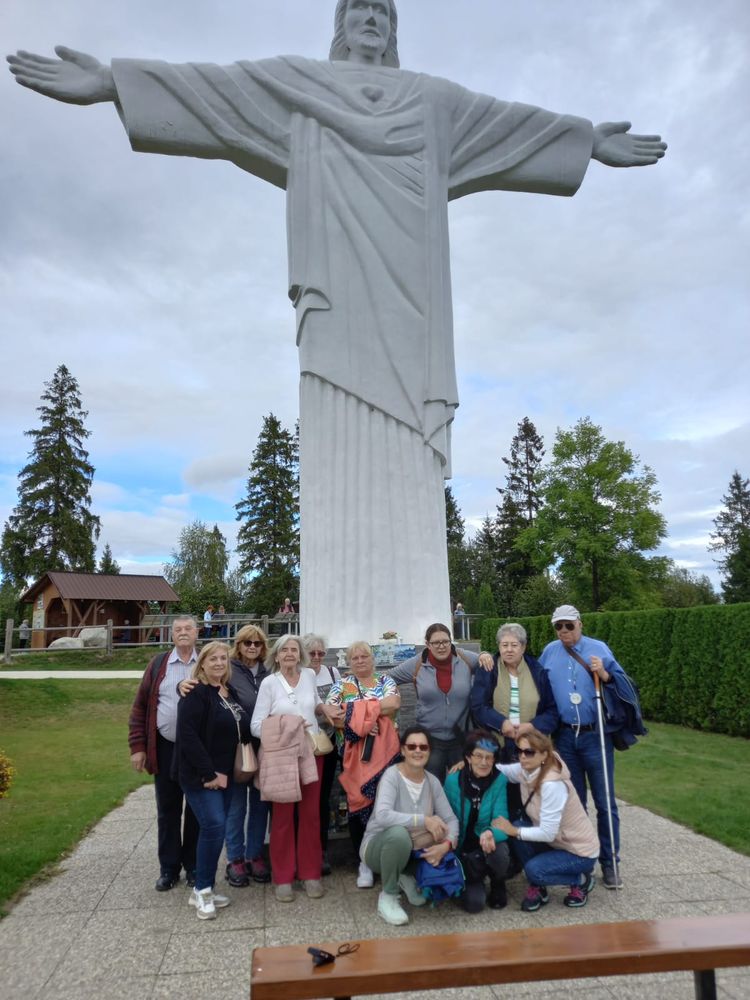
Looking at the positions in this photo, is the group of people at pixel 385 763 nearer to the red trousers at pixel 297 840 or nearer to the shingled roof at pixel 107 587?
the red trousers at pixel 297 840

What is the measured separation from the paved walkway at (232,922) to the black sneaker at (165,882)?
0.08 metres

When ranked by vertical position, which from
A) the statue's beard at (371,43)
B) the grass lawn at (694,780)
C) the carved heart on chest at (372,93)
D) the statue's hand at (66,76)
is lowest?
the grass lawn at (694,780)

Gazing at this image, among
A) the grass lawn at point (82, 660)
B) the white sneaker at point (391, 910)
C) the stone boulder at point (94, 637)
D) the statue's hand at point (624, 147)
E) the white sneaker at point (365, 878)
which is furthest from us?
the stone boulder at point (94, 637)

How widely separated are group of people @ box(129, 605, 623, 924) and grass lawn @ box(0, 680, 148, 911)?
136 cm

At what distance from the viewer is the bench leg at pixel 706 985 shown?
2441 millimetres

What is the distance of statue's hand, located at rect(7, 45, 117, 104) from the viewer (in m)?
5.43

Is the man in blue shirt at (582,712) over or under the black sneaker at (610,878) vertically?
over

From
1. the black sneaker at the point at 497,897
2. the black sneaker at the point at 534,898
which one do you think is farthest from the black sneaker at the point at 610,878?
the black sneaker at the point at 497,897

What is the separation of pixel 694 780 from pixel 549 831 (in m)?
4.42

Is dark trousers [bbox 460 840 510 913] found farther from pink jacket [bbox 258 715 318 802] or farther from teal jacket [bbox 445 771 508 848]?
pink jacket [bbox 258 715 318 802]

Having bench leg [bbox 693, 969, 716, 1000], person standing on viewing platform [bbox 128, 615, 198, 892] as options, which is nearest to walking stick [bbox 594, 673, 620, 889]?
bench leg [bbox 693, 969, 716, 1000]

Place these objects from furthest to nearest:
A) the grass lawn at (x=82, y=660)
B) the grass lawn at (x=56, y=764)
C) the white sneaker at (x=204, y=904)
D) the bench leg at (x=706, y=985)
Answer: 1. the grass lawn at (x=82, y=660)
2. the grass lawn at (x=56, y=764)
3. the white sneaker at (x=204, y=904)
4. the bench leg at (x=706, y=985)

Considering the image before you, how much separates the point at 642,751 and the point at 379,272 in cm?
708

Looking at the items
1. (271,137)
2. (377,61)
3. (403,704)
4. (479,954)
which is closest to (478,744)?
(403,704)
